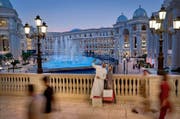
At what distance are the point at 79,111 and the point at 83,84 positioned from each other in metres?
1.72

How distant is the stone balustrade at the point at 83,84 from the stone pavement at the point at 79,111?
419 mm

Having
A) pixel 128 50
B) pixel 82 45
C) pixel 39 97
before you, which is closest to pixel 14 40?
pixel 128 50

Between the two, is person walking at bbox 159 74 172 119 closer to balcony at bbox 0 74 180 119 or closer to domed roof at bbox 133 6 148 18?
balcony at bbox 0 74 180 119

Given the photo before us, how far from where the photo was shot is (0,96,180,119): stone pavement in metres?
8.20

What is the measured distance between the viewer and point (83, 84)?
1034 centimetres

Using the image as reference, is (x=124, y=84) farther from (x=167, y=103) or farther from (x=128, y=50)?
(x=128, y=50)

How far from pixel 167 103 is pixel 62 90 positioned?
5.33 m

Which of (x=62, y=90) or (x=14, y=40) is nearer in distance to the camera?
(x=62, y=90)

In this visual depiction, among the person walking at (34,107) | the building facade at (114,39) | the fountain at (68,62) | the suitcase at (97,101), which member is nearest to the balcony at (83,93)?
the suitcase at (97,101)

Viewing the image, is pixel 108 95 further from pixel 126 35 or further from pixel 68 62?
pixel 126 35

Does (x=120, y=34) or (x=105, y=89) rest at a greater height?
(x=120, y=34)

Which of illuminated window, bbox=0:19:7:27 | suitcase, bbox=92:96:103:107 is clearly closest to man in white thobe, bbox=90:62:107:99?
suitcase, bbox=92:96:103:107

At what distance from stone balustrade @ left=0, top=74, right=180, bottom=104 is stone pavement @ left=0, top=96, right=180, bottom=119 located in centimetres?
42

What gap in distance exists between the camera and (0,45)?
69375 mm
